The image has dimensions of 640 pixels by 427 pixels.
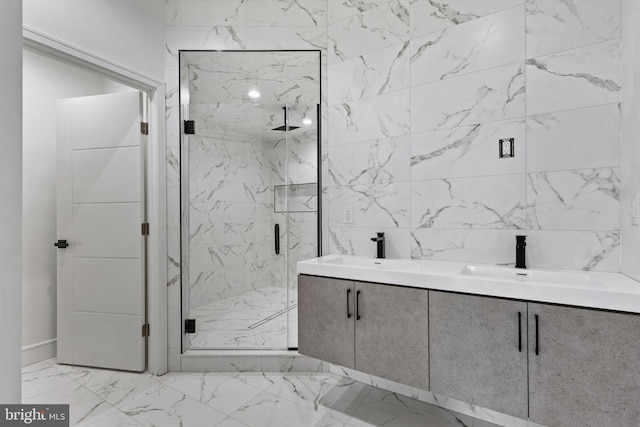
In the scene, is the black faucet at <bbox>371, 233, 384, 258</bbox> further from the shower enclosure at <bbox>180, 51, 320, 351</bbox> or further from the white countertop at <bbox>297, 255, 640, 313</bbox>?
the shower enclosure at <bbox>180, 51, 320, 351</bbox>

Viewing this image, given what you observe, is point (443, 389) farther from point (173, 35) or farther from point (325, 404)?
point (173, 35)

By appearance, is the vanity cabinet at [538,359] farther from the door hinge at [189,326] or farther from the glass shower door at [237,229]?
the door hinge at [189,326]

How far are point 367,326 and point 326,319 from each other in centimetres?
26

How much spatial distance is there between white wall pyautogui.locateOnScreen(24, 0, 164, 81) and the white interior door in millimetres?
300

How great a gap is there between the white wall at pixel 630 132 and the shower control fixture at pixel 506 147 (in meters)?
0.45

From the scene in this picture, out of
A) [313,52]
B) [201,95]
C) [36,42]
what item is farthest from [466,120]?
[36,42]

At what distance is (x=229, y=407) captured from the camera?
1.91 meters

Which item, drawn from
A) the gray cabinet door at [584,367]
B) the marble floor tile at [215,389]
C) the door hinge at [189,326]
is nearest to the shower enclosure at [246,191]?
the door hinge at [189,326]

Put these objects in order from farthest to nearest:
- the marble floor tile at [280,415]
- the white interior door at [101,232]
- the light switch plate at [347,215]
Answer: the white interior door at [101,232] < the light switch plate at [347,215] < the marble floor tile at [280,415]

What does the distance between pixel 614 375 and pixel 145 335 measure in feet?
8.98

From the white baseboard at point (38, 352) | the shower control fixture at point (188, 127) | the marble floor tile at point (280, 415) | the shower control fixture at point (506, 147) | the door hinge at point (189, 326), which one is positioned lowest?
the marble floor tile at point (280, 415)

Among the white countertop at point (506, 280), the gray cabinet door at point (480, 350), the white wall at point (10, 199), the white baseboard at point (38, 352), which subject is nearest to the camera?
the white wall at point (10, 199)

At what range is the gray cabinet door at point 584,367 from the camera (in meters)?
1.12

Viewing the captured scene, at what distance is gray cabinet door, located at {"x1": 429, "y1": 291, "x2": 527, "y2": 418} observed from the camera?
1.30 meters
